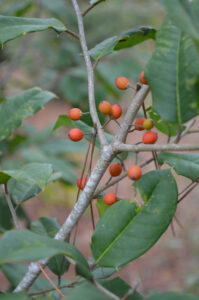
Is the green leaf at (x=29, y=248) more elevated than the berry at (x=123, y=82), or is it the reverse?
the berry at (x=123, y=82)

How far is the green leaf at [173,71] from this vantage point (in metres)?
0.57

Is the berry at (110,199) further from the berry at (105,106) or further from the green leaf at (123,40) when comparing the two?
the green leaf at (123,40)

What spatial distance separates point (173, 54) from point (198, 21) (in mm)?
92

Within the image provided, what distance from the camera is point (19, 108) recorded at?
91cm

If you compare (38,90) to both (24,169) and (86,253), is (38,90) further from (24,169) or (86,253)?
(86,253)

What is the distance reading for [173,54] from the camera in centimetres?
58

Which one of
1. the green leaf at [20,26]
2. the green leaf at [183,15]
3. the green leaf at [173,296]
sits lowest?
the green leaf at [173,296]

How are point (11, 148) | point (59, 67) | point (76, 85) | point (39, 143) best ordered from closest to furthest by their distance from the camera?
point (11, 148), point (39, 143), point (76, 85), point (59, 67)

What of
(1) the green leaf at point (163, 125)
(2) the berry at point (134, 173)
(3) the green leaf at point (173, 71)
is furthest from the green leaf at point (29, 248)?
(1) the green leaf at point (163, 125)

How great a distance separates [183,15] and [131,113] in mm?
216

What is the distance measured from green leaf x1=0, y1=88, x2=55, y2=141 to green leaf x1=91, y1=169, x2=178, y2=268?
40 cm

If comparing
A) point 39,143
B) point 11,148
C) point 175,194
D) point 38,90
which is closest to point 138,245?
point 175,194

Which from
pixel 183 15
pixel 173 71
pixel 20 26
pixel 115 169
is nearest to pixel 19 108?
pixel 20 26

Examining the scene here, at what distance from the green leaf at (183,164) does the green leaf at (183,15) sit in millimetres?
232
